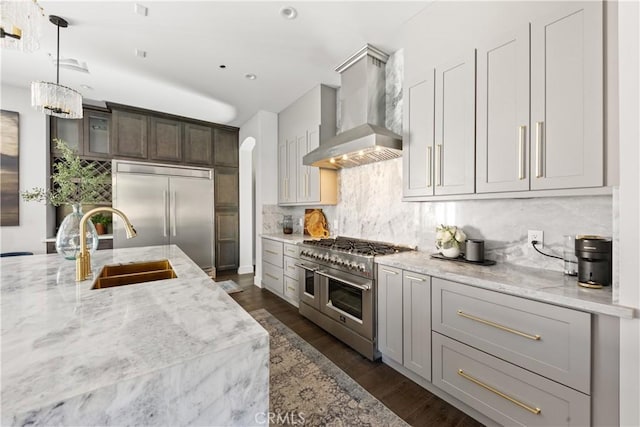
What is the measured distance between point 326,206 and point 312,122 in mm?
1182

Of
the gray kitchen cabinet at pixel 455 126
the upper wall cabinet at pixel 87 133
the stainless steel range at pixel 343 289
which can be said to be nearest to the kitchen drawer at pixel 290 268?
the stainless steel range at pixel 343 289

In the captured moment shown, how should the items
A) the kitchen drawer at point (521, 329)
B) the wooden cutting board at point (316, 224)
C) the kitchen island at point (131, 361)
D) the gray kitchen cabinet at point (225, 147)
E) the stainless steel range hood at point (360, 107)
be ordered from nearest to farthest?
the kitchen island at point (131, 361) < the kitchen drawer at point (521, 329) < the stainless steel range hood at point (360, 107) < the wooden cutting board at point (316, 224) < the gray kitchen cabinet at point (225, 147)

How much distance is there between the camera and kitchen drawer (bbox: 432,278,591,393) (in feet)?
3.84

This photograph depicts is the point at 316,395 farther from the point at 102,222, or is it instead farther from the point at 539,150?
the point at 102,222

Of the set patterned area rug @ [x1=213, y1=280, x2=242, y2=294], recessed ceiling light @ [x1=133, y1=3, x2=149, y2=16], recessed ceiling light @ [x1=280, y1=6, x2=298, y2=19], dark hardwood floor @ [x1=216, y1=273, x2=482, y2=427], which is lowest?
dark hardwood floor @ [x1=216, y1=273, x2=482, y2=427]

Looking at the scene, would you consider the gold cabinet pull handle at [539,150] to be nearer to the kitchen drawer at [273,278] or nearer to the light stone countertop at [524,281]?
the light stone countertop at [524,281]

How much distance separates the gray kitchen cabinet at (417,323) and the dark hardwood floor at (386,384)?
0.49 ft

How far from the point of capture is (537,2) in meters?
1.50

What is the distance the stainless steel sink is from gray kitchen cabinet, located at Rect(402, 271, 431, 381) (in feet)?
5.14

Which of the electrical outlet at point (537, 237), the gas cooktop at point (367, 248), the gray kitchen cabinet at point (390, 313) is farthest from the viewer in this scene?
the gas cooktop at point (367, 248)

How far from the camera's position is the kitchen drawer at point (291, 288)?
3.28 meters

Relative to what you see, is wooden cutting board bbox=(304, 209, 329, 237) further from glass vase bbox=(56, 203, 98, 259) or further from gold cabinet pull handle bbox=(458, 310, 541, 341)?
glass vase bbox=(56, 203, 98, 259)

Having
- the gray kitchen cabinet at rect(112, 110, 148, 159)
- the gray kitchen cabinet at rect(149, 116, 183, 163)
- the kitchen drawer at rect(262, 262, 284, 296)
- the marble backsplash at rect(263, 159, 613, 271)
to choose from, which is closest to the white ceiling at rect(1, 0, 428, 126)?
the gray kitchen cabinet at rect(112, 110, 148, 159)

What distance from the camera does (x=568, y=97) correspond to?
1.37 metres
